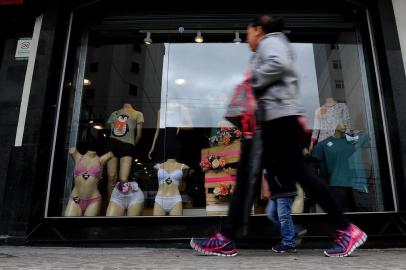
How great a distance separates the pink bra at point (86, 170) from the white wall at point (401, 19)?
430 cm

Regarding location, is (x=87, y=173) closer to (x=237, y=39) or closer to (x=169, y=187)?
(x=169, y=187)

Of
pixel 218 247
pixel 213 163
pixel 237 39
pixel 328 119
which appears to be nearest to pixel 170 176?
pixel 213 163

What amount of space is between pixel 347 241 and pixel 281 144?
0.86m

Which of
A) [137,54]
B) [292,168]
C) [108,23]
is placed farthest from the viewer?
[137,54]

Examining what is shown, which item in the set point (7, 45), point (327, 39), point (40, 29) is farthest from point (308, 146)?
point (7, 45)

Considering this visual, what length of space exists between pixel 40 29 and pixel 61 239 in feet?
9.24

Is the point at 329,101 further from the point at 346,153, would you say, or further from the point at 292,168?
the point at 292,168

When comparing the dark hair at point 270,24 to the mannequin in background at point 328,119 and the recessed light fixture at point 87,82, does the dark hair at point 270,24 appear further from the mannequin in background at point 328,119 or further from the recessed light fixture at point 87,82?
the recessed light fixture at point 87,82

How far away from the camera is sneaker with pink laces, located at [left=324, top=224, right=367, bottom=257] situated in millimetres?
3072

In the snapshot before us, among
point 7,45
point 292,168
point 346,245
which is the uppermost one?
point 7,45

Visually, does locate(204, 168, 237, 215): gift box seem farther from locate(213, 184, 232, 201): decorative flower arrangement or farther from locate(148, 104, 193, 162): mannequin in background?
locate(148, 104, 193, 162): mannequin in background

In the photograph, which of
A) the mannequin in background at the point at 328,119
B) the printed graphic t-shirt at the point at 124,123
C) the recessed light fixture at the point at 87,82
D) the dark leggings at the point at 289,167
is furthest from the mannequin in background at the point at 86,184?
the mannequin in background at the point at 328,119

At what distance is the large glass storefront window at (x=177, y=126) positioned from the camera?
18.2 feet

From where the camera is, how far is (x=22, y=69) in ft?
18.8
